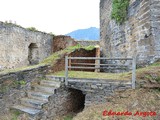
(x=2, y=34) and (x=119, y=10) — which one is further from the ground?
(x=119, y=10)

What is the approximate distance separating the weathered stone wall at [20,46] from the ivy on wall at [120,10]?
6796 millimetres

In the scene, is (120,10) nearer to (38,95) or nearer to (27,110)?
(38,95)

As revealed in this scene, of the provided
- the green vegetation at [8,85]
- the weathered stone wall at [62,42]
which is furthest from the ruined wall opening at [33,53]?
the green vegetation at [8,85]

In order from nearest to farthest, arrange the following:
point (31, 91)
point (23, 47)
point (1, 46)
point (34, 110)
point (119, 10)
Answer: point (34, 110) → point (31, 91) → point (119, 10) → point (1, 46) → point (23, 47)

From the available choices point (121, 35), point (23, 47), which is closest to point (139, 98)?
point (121, 35)

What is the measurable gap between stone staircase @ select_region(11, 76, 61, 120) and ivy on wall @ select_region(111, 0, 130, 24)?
460 centimetres

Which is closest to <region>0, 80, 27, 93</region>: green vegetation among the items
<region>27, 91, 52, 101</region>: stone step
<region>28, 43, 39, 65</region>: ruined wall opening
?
<region>27, 91, 52, 101</region>: stone step

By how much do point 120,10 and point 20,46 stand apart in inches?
298

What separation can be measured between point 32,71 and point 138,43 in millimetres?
4332

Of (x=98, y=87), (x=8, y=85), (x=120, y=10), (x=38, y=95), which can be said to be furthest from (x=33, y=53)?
(x=98, y=87)

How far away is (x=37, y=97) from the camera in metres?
6.93

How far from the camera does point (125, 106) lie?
5.73 metres

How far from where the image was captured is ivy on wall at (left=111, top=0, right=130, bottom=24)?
957 cm

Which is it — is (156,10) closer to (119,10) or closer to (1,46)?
(119,10)
